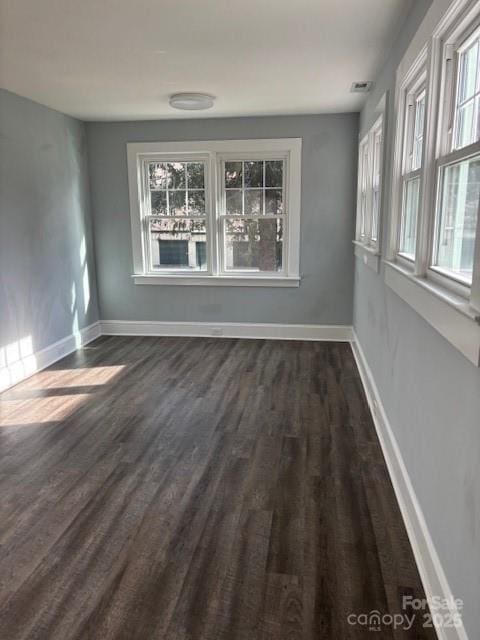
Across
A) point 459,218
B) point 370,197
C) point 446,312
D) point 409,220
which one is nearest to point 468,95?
point 459,218

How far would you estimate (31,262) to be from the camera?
429 centimetres

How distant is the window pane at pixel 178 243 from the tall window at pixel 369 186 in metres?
1.85

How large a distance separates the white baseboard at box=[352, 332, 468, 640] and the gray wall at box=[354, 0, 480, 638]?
0.17 ft

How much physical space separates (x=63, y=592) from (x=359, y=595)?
Answer: 1163 mm

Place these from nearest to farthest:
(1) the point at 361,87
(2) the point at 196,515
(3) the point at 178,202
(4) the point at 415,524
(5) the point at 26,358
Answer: (4) the point at 415,524 → (2) the point at 196,515 → (1) the point at 361,87 → (5) the point at 26,358 → (3) the point at 178,202

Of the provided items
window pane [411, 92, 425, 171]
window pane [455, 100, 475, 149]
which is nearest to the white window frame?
window pane [411, 92, 425, 171]

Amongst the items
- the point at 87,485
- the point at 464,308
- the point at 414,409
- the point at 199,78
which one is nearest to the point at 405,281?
the point at 414,409

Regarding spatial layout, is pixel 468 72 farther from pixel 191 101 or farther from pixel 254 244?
pixel 254 244

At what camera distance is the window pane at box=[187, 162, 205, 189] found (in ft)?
17.5

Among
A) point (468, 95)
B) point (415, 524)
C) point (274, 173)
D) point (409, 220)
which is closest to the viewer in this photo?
point (468, 95)

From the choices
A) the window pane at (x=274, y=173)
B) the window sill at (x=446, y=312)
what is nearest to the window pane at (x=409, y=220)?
the window sill at (x=446, y=312)

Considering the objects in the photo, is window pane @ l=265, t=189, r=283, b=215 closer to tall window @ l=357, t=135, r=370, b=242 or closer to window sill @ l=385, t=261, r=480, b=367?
tall window @ l=357, t=135, r=370, b=242

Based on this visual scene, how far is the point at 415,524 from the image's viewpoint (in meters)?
2.01

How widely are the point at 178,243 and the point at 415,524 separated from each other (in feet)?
14.1
